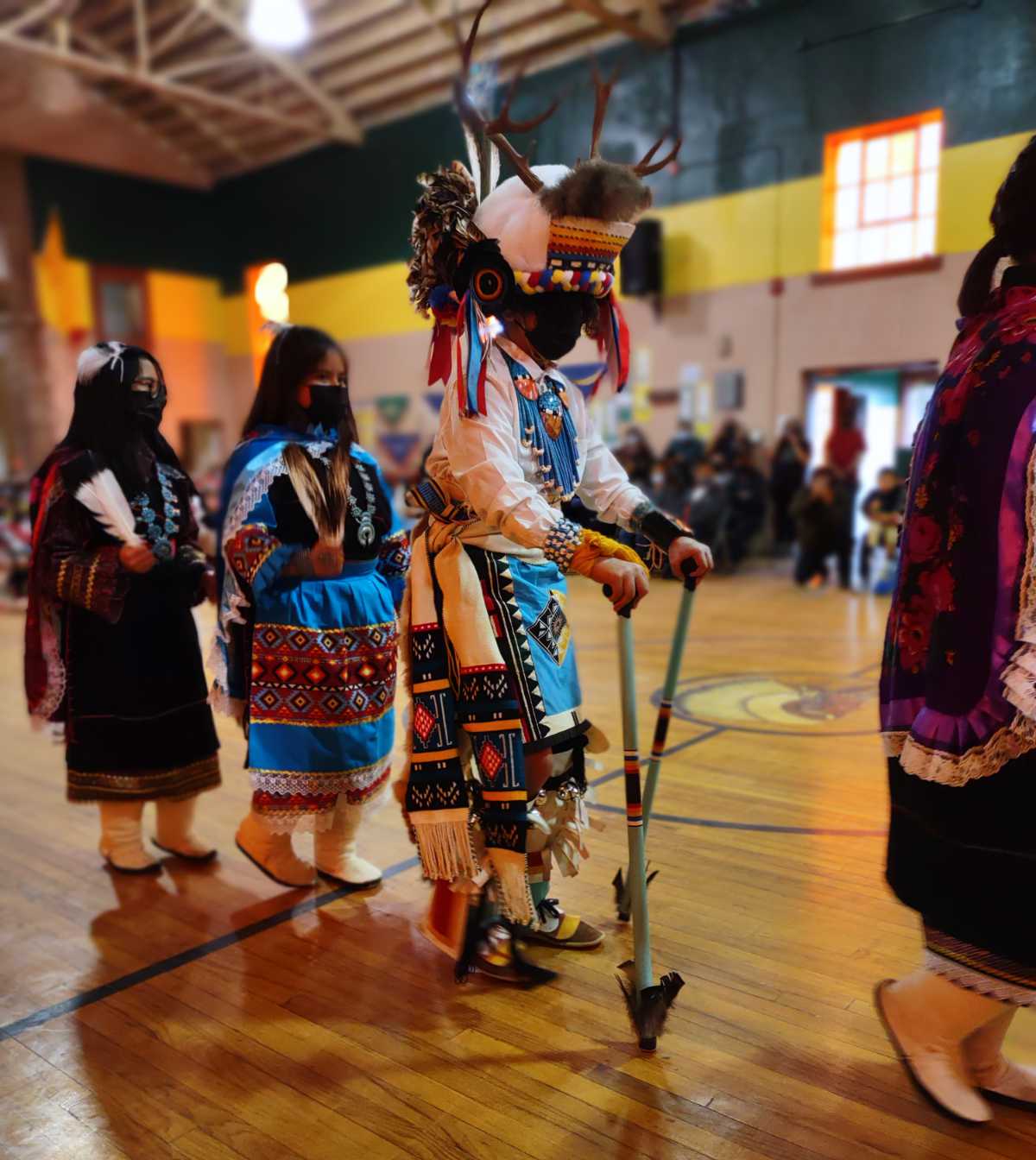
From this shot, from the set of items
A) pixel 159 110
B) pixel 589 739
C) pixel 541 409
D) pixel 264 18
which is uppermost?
pixel 159 110

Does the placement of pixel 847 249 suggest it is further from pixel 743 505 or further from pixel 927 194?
pixel 927 194

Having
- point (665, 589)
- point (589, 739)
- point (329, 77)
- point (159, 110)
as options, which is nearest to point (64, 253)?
point (159, 110)

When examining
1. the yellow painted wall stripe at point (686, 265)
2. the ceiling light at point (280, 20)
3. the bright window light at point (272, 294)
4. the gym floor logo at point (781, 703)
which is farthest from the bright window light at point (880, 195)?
the ceiling light at point (280, 20)

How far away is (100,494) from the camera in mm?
2367

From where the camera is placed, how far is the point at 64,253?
40.3ft

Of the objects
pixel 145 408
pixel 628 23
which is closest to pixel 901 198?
pixel 628 23

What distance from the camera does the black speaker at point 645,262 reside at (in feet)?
30.0

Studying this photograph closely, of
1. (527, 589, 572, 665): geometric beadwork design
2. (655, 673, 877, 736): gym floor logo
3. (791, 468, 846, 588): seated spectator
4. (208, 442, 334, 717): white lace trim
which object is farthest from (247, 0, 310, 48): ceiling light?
(527, 589, 572, 665): geometric beadwork design

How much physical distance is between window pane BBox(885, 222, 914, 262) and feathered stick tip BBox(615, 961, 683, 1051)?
6.43 m

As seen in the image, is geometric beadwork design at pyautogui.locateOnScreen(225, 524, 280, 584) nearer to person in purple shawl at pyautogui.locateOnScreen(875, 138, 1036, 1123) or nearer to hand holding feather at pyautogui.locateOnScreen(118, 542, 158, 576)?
hand holding feather at pyautogui.locateOnScreen(118, 542, 158, 576)

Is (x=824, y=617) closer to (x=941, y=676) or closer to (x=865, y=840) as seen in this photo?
(x=865, y=840)

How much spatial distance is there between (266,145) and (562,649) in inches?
498

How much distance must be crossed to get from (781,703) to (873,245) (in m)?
5.00

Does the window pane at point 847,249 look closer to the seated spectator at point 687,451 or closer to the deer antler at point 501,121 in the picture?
the seated spectator at point 687,451
